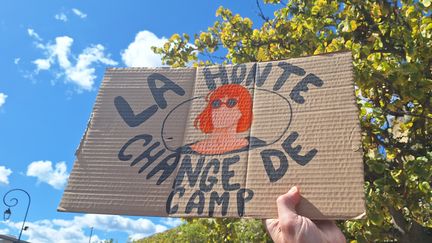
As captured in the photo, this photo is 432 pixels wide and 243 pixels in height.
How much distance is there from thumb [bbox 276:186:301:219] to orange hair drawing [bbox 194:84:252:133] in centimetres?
47

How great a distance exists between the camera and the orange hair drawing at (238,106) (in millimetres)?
2033

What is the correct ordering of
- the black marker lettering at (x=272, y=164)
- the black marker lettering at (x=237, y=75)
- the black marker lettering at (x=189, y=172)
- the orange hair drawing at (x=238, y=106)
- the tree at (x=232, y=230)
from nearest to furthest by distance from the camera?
the black marker lettering at (x=272, y=164), the black marker lettering at (x=189, y=172), the orange hair drawing at (x=238, y=106), the black marker lettering at (x=237, y=75), the tree at (x=232, y=230)

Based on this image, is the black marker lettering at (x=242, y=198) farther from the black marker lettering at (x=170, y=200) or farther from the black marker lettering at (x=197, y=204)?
the black marker lettering at (x=170, y=200)

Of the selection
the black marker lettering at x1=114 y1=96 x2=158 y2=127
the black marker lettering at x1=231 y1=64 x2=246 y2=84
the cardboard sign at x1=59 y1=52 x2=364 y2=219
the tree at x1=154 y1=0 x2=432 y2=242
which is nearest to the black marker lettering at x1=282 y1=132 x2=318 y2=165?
the cardboard sign at x1=59 y1=52 x2=364 y2=219

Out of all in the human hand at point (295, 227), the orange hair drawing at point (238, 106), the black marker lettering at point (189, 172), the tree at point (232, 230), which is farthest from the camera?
the tree at point (232, 230)

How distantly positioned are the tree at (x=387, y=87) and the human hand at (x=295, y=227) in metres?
1.71

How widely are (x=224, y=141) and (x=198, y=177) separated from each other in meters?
0.25

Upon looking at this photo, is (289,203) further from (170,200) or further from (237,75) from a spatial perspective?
(237,75)

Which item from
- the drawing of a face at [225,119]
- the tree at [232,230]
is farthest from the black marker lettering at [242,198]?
the tree at [232,230]

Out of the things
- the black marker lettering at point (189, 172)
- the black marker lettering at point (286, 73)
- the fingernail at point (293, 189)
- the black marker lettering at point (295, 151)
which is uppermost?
the black marker lettering at point (286, 73)

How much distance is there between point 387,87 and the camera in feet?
12.9

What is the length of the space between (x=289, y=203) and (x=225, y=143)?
0.51m

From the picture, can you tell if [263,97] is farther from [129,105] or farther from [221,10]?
[221,10]

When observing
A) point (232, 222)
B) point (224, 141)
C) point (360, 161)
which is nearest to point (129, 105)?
point (224, 141)
